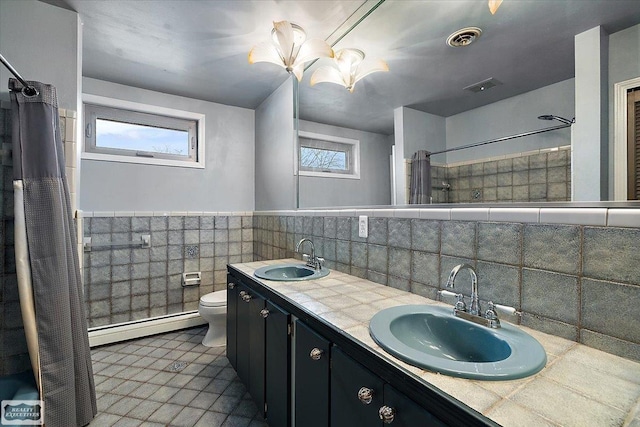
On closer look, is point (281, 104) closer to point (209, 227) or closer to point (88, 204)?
point (209, 227)

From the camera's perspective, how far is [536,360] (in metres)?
0.65

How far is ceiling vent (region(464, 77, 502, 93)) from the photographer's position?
3.40 feet

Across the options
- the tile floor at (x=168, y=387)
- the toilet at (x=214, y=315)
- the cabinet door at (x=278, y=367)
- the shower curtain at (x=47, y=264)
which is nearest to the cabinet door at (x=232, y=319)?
the tile floor at (x=168, y=387)

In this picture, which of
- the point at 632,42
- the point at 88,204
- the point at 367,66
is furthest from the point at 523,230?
the point at 88,204

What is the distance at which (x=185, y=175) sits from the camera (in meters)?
2.76

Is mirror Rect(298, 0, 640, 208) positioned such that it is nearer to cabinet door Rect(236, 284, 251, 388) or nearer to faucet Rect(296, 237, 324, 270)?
faucet Rect(296, 237, 324, 270)

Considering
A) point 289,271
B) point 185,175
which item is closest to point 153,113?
point 185,175

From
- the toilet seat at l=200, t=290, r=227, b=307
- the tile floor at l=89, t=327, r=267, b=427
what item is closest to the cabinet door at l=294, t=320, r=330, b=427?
the tile floor at l=89, t=327, r=267, b=427

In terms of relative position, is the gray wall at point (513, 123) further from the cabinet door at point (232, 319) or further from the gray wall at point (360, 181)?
the cabinet door at point (232, 319)

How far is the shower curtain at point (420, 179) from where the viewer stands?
1.25m

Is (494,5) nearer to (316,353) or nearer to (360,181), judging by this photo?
(360,181)

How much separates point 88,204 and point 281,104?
6.08ft

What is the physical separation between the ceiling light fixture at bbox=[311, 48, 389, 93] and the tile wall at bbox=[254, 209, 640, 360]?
2.80 ft

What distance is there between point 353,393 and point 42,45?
94.9 inches
